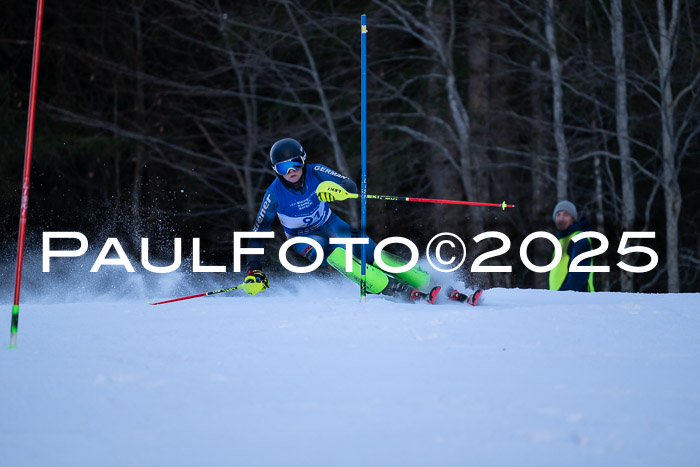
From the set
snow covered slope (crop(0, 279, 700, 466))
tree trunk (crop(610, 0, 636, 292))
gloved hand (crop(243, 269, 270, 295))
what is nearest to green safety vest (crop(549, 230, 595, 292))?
snow covered slope (crop(0, 279, 700, 466))

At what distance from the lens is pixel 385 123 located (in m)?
15.4

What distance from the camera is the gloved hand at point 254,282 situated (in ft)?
21.3

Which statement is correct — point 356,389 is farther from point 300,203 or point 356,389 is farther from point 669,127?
point 669,127

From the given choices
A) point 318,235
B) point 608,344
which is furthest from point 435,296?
point 608,344

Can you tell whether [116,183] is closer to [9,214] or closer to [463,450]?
[9,214]

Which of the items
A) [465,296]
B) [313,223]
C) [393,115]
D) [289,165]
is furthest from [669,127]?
[289,165]

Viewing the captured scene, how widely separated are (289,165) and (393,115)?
7921 mm

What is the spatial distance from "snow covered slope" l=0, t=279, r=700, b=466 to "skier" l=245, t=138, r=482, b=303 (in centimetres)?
99

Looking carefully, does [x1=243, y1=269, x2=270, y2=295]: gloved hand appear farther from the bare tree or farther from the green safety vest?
the bare tree

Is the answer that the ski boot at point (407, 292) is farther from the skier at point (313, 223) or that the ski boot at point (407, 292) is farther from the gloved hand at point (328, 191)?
the gloved hand at point (328, 191)

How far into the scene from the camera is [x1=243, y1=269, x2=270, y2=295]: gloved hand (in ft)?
21.3

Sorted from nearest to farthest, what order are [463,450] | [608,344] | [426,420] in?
[463,450] < [426,420] < [608,344]

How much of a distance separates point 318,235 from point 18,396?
12.1 feet

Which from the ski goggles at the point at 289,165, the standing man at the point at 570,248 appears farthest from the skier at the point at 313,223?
the standing man at the point at 570,248
